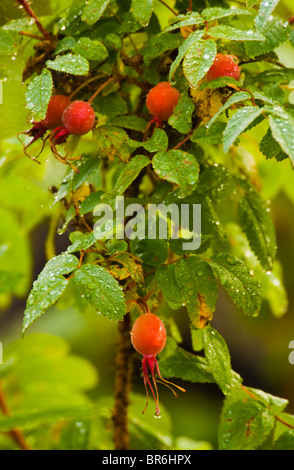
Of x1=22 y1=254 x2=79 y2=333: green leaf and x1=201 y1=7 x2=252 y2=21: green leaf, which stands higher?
x1=201 y1=7 x2=252 y2=21: green leaf

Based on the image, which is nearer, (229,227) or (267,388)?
(229,227)

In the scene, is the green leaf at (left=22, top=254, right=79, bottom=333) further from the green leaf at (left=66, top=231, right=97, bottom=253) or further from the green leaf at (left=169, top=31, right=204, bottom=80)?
the green leaf at (left=169, top=31, right=204, bottom=80)

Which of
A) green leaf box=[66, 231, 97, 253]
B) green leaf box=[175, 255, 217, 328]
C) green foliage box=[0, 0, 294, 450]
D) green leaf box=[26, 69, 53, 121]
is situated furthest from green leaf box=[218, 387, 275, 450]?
green leaf box=[26, 69, 53, 121]

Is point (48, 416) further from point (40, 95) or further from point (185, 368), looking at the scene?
point (40, 95)

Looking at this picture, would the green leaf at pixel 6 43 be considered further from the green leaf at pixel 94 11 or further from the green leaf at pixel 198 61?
the green leaf at pixel 198 61
